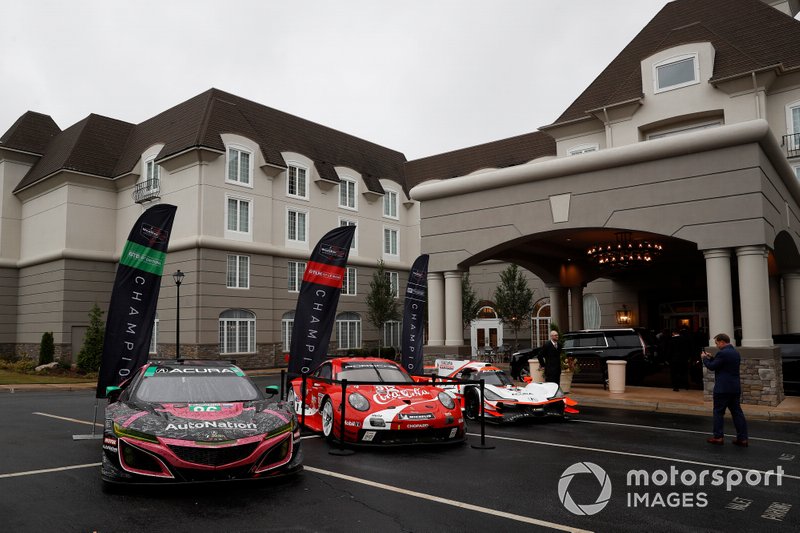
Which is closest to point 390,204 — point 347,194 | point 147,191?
point 347,194

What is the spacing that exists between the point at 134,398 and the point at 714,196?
43.9 feet

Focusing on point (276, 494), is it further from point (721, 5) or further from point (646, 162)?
point (721, 5)

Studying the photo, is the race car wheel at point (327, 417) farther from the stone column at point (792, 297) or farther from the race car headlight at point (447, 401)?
the stone column at point (792, 297)

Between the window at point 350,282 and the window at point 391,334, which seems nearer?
the window at point 350,282

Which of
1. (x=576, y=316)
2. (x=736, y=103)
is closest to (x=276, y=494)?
(x=576, y=316)

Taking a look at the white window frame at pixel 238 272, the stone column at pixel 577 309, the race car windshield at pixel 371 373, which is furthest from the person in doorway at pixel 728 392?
the white window frame at pixel 238 272

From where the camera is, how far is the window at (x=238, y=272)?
31.8m

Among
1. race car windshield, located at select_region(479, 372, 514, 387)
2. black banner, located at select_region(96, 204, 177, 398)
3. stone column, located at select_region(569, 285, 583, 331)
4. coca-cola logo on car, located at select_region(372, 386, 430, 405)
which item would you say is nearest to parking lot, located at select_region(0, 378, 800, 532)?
coca-cola logo on car, located at select_region(372, 386, 430, 405)

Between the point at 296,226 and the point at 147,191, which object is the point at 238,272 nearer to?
the point at 296,226

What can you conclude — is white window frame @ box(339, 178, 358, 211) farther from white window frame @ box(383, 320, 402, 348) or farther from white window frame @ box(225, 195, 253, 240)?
white window frame @ box(383, 320, 402, 348)

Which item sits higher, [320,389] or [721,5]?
[721,5]

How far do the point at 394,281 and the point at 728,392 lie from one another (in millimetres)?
32561

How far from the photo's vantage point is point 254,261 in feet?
108

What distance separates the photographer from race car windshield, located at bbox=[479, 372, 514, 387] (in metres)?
12.9
